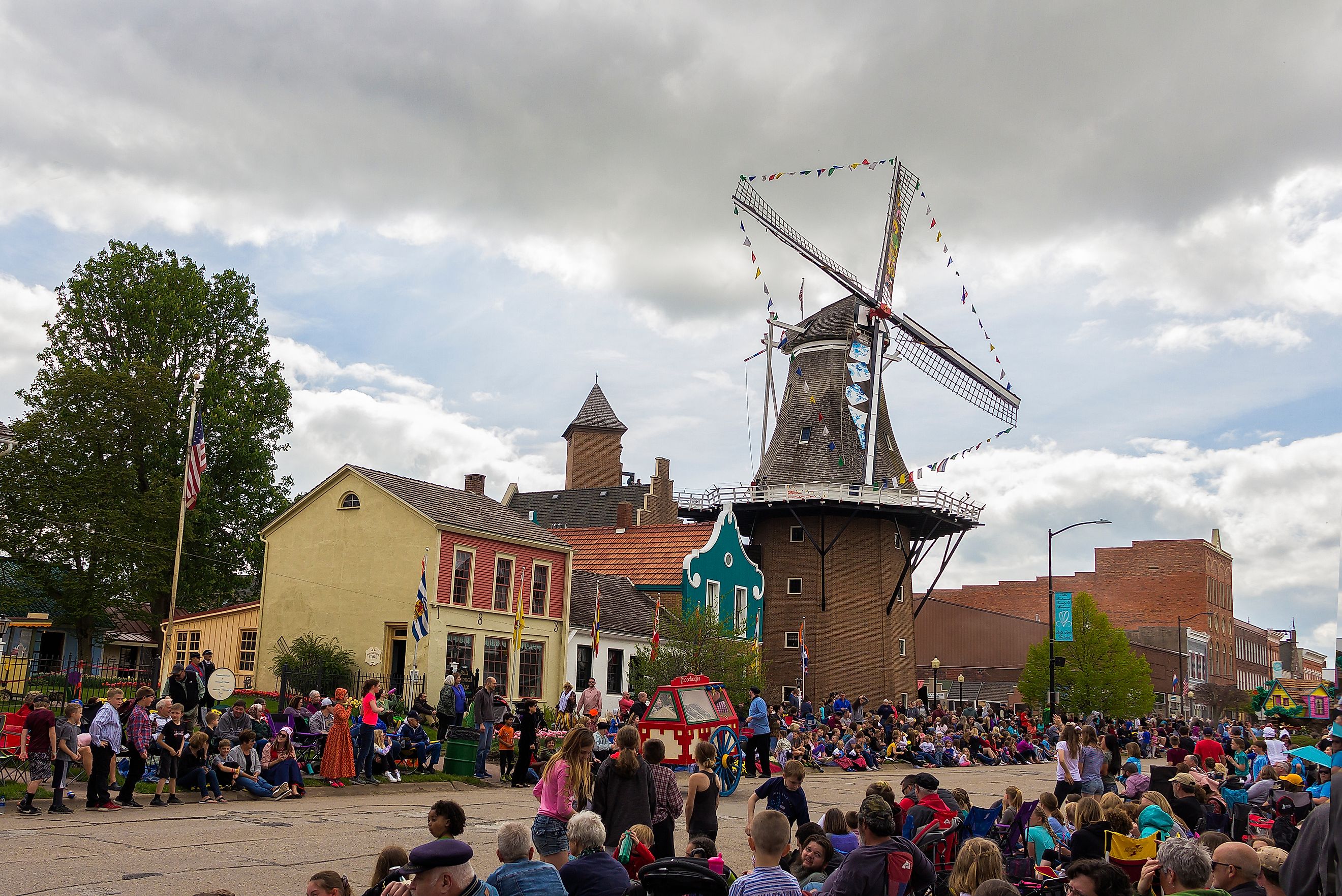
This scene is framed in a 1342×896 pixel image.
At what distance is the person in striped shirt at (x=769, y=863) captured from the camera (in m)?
6.55

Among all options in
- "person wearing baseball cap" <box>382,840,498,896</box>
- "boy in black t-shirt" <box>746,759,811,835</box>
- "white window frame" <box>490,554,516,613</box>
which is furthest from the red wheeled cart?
"white window frame" <box>490,554,516,613</box>

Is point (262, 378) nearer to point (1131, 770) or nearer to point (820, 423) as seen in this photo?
point (820, 423)

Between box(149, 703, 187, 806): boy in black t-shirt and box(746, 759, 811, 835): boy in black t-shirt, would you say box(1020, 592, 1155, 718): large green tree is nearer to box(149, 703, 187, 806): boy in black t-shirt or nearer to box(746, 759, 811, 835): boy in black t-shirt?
box(149, 703, 187, 806): boy in black t-shirt

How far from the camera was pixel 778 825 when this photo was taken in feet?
22.3

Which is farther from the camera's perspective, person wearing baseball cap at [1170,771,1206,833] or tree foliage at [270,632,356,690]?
tree foliage at [270,632,356,690]

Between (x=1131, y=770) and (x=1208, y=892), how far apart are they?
12069mm

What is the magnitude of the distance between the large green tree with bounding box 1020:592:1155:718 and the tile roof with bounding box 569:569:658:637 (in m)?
28.4

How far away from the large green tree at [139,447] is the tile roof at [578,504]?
3115cm

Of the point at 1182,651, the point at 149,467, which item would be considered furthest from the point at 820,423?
the point at 1182,651

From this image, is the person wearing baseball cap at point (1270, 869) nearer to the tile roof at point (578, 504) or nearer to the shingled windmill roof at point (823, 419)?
the shingled windmill roof at point (823, 419)

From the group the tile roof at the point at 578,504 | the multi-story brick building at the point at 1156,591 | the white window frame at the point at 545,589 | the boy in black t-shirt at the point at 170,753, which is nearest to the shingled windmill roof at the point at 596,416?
the tile roof at the point at 578,504

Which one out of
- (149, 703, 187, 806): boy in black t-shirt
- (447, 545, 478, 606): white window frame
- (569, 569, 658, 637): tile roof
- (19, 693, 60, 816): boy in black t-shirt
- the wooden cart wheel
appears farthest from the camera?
(569, 569, 658, 637): tile roof

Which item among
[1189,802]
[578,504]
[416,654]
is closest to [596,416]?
[578,504]

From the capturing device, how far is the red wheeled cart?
19.7 metres
